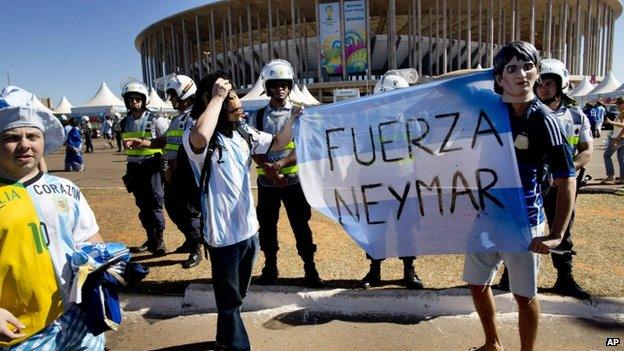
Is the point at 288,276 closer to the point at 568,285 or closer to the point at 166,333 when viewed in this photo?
the point at 166,333

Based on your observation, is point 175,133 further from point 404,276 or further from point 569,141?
point 569,141

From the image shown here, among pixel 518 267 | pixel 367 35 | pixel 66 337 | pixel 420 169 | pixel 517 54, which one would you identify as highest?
pixel 367 35

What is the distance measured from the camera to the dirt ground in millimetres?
4297

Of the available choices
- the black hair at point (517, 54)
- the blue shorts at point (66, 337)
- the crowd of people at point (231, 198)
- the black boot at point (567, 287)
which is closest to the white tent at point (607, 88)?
the black boot at point (567, 287)

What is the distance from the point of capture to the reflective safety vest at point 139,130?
214 inches

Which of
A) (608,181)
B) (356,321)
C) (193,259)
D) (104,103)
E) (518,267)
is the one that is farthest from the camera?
(104,103)

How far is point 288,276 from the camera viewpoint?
4.60m

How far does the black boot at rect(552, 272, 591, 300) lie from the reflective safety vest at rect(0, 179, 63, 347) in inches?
153

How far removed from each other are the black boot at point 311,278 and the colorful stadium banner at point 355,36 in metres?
41.5

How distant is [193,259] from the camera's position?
16.3ft

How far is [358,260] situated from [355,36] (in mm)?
41337

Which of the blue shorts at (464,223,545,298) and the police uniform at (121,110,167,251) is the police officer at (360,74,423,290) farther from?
the police uniform at (121,110,167,251)

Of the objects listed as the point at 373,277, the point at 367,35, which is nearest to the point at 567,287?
the point at 373,277

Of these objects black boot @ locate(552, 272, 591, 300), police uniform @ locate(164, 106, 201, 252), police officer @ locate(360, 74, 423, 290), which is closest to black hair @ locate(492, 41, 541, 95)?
police officer @ locate(360, 74, 423, 290)
